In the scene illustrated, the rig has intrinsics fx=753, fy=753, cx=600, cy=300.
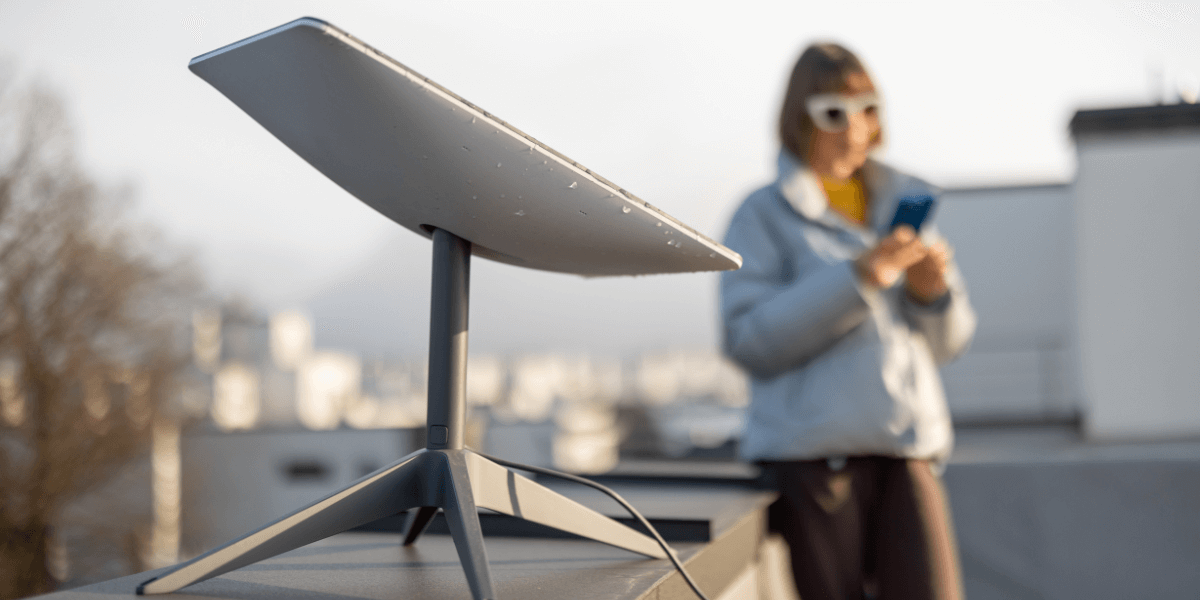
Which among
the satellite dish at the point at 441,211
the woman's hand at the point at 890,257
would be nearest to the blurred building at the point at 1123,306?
the woman's hand at the point at 890,257

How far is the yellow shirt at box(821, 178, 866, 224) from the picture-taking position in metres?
1.45

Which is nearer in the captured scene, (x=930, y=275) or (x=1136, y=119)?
(x=930, y=275)

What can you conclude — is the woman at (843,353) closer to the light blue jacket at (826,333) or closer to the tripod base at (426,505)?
the light blue jacket at (826,333)

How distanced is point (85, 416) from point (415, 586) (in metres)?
15.6

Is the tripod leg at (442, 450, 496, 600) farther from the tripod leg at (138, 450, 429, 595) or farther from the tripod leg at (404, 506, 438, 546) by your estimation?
the tripod leg at (404, 506, 438, 546)

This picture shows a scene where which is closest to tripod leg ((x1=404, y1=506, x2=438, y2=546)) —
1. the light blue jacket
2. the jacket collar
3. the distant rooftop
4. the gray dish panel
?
the gray dish panel

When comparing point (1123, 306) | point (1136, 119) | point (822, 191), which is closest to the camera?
point (822, 191)

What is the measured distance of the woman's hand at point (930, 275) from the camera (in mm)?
1184

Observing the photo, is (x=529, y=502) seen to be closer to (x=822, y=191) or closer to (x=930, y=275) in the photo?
(x=930, y=275)

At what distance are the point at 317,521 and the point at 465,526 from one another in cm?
13

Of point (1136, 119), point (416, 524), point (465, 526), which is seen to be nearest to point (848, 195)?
point (416, 524)

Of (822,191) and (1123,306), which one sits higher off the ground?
(822,191)

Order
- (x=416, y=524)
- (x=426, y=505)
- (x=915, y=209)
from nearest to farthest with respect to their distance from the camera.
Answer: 1. (x=426, y=505)
2. (x=416, y=524)
3. (x=915, y=209)

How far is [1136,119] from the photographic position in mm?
4184
